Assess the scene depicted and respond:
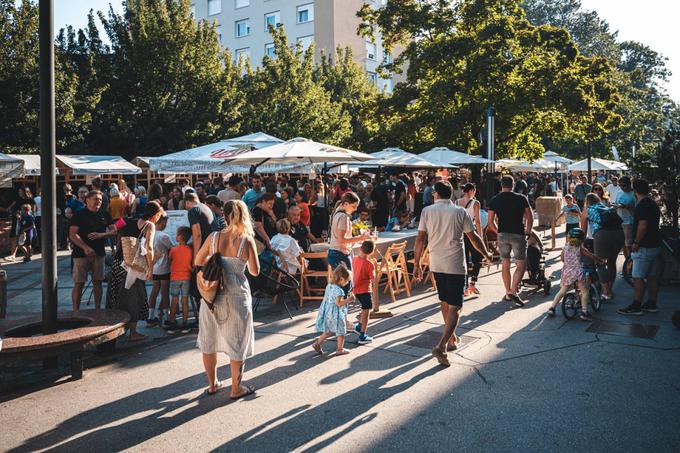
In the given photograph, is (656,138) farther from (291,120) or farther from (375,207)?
(291,120)

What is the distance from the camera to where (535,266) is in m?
9.84

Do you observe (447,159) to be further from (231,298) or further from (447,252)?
(231,298)

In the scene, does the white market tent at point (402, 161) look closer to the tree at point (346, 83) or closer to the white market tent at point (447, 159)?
the white market tent at point (447, 159)

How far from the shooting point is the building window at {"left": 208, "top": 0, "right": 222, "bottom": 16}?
49219 millimetres

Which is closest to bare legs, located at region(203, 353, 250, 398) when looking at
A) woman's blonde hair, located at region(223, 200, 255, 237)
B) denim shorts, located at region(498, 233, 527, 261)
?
woman's blonde hair, located at region(223, 200, 255, 237)

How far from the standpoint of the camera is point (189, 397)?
5.23 meters

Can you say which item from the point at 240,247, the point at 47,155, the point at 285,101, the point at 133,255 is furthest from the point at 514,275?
the point at 285,101

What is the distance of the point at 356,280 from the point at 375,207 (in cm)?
830

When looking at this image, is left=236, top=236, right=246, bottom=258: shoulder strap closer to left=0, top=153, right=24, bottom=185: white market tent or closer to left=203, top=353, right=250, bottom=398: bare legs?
left=203, top=353, right=250, bottom=398: bare legs

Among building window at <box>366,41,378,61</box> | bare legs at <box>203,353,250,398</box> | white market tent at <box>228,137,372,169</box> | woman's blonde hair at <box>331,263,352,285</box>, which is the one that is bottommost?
bare legs at <box>203,353,250,398</box>

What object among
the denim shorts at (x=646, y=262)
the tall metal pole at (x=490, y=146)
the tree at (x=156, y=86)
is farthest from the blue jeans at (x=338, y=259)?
the tree at (x=156, y=86)

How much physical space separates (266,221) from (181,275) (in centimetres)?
216

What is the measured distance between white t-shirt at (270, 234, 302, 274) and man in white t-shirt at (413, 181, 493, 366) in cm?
296

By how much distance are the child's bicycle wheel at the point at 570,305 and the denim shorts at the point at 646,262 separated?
1010mm
